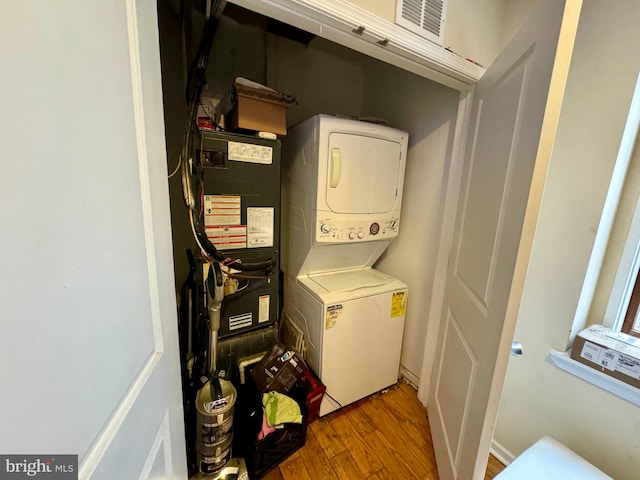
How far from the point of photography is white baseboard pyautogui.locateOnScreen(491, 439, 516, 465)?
138 centimetres

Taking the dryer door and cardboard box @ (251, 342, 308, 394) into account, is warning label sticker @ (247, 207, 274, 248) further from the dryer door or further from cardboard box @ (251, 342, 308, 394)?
cardboard box @ (251, 342, 308, 394)

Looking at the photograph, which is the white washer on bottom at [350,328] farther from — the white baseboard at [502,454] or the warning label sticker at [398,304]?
the white baseboard at [502,454]

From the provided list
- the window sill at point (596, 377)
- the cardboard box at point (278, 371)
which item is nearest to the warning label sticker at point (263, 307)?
the cardboard box at point (278, 371)

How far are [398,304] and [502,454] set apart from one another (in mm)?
949

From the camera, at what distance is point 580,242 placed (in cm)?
106

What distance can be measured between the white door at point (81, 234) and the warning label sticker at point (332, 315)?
0.94 m

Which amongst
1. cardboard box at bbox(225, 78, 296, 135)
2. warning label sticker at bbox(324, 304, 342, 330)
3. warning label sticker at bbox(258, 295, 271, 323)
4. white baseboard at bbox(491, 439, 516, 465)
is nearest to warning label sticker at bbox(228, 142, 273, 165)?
cardboard box at bbox(225, 78, 296, 135)

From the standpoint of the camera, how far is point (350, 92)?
2240 mm

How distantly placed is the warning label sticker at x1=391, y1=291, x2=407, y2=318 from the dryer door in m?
0.58

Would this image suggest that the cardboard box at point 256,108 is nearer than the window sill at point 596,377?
No

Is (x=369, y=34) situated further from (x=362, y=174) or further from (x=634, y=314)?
(x=634, y=314)

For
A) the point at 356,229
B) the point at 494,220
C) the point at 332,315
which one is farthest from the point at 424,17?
the point at 332,315

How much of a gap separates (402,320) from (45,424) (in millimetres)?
1774

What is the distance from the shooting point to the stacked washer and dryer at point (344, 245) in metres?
1.48
